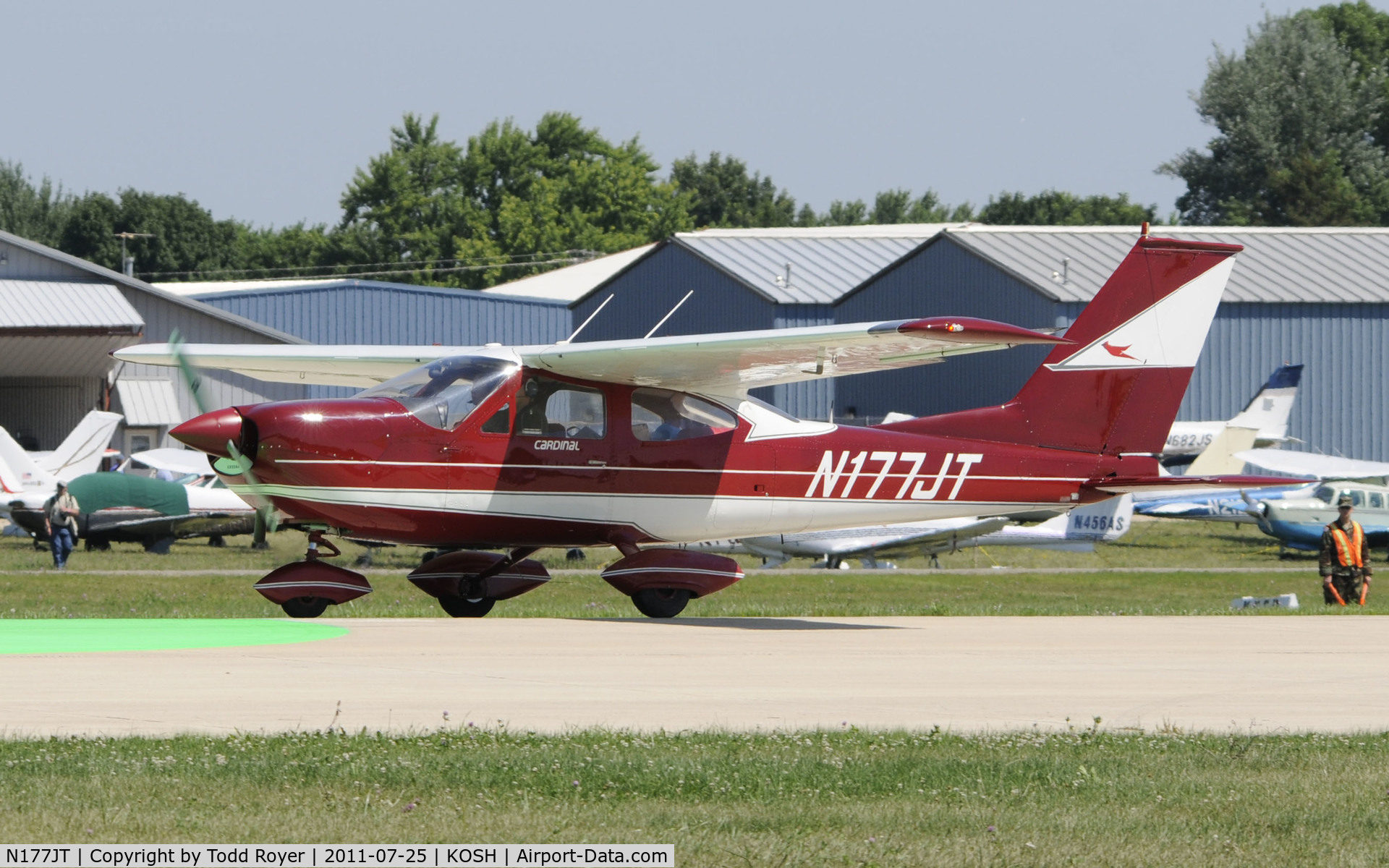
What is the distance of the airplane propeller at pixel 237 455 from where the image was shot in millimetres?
12234

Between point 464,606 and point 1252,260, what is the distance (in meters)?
42.1

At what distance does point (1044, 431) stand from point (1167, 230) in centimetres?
4373

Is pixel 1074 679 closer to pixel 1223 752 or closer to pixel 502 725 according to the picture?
pixel 1223 752

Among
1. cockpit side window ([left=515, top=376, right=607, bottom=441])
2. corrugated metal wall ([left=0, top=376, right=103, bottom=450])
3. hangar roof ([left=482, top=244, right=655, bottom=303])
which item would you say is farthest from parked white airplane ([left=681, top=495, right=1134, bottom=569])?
hangar roof ([left=482, top=244, right=655, bottom=303])

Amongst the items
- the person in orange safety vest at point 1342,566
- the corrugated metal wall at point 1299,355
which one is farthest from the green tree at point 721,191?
the person in orange safety vest at point 1342,566

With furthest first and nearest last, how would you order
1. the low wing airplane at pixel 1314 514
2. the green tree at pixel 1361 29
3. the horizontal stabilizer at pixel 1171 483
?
the green tree at pixel 1361 29 < the low wing airplane at pixel 1314 514 < the horizontal stabilizer at pixel 1171 483

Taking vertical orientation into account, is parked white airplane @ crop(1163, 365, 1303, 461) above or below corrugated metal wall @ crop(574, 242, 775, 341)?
below

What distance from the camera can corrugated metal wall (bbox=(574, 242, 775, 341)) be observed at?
2175 inches

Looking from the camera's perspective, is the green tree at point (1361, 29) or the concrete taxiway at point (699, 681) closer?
the concrete taxiway at point (699, 681)

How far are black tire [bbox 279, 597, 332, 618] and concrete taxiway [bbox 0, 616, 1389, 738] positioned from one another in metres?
0.44

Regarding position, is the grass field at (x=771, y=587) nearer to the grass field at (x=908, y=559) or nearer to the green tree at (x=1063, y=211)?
the grass field at (x=908, y=559)

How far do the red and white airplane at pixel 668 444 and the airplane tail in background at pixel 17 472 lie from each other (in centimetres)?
2006

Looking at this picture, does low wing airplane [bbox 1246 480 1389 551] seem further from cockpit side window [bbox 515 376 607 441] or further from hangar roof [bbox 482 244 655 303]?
hangar roof [bbox 482 244 655 303]

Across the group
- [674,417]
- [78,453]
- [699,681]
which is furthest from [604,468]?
[78,453]
